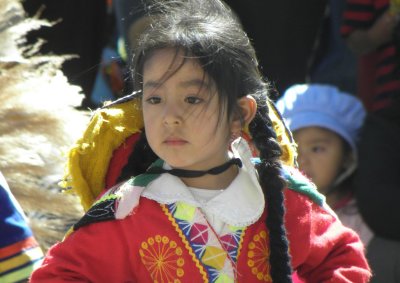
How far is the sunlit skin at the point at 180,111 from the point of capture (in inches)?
74.1

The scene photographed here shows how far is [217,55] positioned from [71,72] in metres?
1.55

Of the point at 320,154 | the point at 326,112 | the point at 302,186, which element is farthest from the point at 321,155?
the point at 302,186

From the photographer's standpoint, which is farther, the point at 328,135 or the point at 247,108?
the point at 328,135

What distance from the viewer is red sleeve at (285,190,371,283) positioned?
198cm

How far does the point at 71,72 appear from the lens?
338 centimetres

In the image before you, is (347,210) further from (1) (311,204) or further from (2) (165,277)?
(2) (165,277)

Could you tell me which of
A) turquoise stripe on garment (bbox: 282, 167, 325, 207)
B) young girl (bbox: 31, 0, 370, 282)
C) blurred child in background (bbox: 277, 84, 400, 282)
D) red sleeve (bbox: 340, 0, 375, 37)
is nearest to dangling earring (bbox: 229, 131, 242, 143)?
young girl (bbox: 31, 0, 370, 282)

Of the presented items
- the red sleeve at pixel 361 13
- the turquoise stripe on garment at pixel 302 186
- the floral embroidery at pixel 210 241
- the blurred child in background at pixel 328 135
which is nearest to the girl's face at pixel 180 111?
the floral embroidery at pixel 210 241

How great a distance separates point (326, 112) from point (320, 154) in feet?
0.53

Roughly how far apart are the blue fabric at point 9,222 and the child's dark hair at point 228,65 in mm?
279

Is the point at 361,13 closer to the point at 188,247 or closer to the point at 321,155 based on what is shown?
the point at 321,155

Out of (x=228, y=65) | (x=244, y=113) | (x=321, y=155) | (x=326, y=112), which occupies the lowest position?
(x=321, y=155)

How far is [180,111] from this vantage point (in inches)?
73.8

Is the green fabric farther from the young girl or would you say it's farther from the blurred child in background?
the blurred child in background
